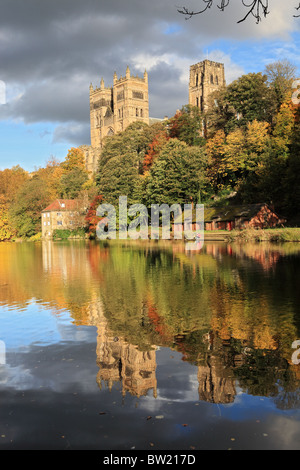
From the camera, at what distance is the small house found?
290 feet

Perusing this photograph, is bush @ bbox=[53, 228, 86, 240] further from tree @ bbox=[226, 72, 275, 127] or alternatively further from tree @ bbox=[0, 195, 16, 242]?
tree @ bbox=[226, 72, 275, 127]

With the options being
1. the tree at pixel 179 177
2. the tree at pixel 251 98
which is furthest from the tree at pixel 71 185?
the tree at pixel 251 98

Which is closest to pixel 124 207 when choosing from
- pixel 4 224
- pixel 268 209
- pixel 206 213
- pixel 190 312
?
pixel 206 213

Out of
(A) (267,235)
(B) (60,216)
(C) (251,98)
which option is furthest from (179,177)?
(B) (60,216)

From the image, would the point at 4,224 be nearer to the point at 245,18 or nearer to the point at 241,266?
the point at 241,266

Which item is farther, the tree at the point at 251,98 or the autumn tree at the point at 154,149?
the autumn tree at the point at 154,149

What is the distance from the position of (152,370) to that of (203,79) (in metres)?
154

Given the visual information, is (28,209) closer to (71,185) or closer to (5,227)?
(5,227)

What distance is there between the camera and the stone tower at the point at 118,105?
165 meters

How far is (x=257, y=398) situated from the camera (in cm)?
620

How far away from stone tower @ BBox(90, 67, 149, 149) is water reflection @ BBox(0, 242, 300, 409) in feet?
478

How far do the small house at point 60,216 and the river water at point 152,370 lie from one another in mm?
73667

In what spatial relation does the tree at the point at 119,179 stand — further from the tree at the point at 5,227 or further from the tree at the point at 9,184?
the tree at the point at 9,184
